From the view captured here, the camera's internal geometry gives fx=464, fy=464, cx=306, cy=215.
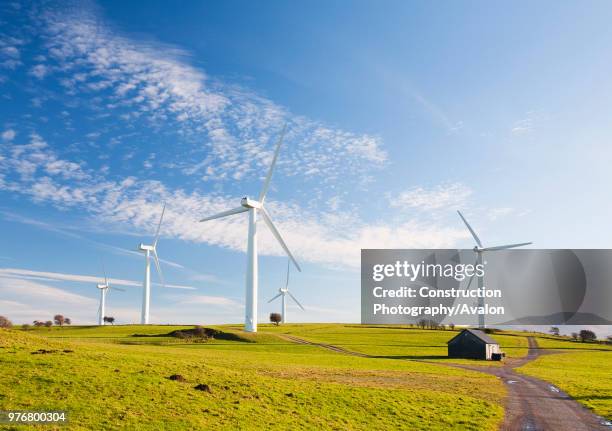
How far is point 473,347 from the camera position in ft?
299

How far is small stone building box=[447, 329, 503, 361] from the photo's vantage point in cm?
8949

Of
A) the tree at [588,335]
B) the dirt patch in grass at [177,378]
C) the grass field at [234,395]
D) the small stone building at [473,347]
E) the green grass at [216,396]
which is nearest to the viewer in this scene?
the green grass at [216,396]

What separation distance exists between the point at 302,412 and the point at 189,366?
13849 millimetres

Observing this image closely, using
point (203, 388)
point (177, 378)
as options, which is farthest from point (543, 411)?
point (177, 378)

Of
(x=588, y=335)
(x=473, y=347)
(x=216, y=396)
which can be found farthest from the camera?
(x=588, y=335)

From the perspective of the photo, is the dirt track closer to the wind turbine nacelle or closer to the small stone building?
the small stone building

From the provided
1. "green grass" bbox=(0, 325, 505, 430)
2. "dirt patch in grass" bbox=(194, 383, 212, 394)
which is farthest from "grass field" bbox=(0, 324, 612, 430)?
"dirt patch in grass" bbox=(194, 383, 212, 394)

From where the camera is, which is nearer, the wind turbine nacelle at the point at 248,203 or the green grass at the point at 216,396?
the green grass at the point at 216,396

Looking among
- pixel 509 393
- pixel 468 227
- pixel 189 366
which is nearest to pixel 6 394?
pixel 189 366

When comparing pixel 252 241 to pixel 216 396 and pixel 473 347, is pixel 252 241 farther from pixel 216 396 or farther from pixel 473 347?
pixel 216 396

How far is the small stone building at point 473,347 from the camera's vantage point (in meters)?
89.5

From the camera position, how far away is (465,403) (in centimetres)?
3956

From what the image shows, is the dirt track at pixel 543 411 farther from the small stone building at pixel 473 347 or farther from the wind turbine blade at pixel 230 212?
the wind turbine blade at pixel 230 212

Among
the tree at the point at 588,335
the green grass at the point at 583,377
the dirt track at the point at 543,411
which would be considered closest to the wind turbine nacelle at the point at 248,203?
the green grass at the point at 583,377
